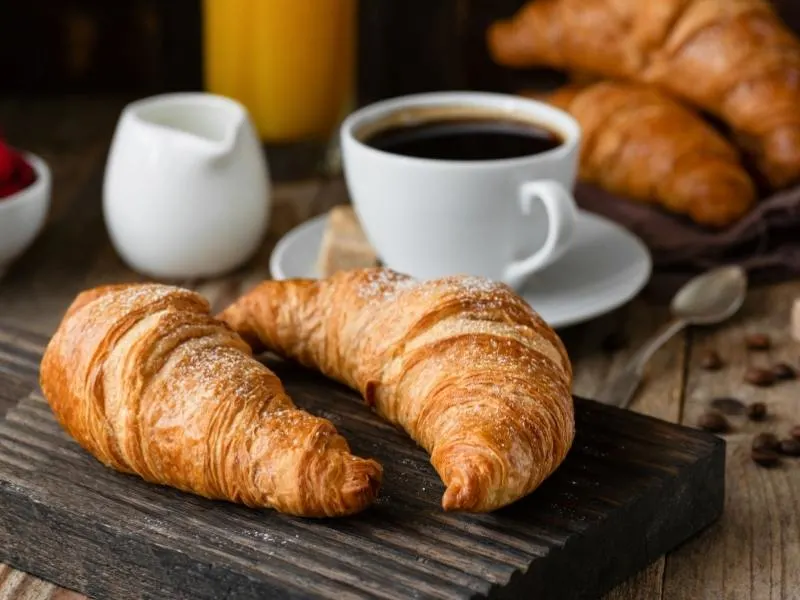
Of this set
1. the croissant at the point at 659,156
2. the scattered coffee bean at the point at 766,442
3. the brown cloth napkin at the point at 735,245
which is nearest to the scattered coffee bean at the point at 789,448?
the scattered coffee bean at the point at 766,442

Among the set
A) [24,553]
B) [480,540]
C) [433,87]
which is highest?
[480,540]

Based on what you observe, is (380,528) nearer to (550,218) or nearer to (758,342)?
(550,218)

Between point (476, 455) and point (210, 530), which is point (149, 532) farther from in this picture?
point (476, 455)

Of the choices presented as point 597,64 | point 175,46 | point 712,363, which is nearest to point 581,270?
point 712,363

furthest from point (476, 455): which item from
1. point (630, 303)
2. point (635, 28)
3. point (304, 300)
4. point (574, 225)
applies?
point (635, 28)

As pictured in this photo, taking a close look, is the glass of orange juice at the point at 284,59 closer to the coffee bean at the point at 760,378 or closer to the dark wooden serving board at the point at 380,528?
the coffee bean at the point at 760,378

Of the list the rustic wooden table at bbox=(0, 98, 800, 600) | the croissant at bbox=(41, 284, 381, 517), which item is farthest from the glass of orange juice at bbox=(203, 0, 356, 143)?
the croissant at bbox=(41, 284, 381, 517)
